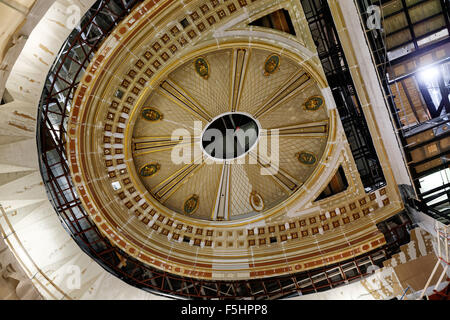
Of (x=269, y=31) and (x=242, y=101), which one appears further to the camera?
(x=242, y=101)

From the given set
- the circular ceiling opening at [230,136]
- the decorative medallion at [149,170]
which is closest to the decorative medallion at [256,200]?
the circular ceiling opening at [230,136]

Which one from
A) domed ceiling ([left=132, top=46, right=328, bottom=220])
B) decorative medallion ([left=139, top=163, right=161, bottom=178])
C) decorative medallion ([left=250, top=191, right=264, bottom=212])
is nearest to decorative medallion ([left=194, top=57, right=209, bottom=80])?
domed ceiling ([left=132, top=46, right=328, bottom=220])

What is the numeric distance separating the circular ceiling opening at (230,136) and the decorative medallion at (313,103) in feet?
4.99

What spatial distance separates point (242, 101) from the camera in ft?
28.7

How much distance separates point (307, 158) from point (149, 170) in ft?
15.5

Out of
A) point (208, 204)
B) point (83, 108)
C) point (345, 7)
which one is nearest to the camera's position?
point (345, 7)

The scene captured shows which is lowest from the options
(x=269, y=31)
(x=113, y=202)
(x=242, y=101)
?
(x=113, y=202)

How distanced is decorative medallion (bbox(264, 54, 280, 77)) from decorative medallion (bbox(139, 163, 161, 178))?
4093mm

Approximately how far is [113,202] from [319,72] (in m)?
6.55

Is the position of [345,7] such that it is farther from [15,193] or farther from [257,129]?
[15,193]

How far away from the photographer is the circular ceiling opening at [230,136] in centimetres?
893

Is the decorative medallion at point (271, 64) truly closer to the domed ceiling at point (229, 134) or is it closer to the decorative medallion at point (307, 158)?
the domed ceiling at point (229, 134)

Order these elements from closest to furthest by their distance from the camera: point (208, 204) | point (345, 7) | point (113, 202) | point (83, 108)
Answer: point (345, 7) < point (83, 108) < point (113, 202) < point (208, 204)

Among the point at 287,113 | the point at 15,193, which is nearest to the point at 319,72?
the point at 287,113
